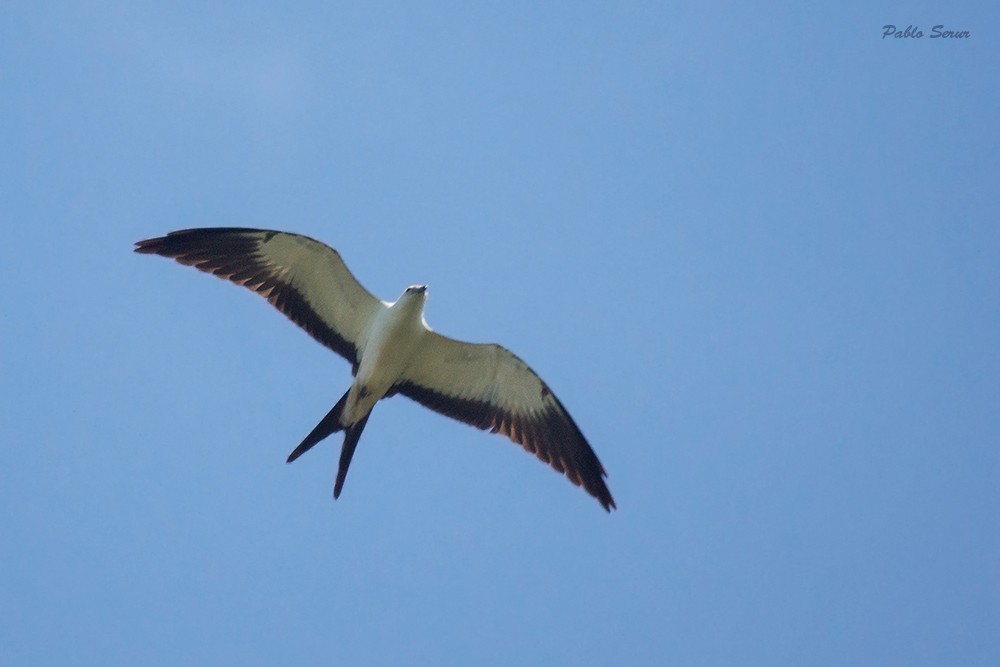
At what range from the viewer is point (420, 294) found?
10734 mm

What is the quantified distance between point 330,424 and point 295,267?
169 cm

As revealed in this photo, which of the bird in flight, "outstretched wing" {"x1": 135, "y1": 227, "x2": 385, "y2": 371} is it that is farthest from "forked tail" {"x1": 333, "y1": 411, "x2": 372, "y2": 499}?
"outstretched wing" {"x1": 135, "y1": 227, "x2": 385, "y2": 371}

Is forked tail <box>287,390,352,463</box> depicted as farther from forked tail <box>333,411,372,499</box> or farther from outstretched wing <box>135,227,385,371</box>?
outstretched wing <box>135,227,385,371</box>

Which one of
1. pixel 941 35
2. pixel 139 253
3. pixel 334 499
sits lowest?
pixel 334 499

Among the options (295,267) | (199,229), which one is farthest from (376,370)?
(199,229)

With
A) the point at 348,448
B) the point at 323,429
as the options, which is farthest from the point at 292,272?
the point at 348,448

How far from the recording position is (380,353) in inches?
424

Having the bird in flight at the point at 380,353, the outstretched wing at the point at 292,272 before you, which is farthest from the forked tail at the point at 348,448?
the outstretched wing at the point at 292,272

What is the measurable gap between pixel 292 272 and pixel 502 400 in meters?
2.62

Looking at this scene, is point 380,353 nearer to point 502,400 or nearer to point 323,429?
point 323,429

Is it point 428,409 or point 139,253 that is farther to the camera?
point 428,409

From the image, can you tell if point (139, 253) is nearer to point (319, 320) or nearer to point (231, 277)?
point (231, 277)

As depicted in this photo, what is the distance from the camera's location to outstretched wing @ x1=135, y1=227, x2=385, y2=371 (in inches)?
420

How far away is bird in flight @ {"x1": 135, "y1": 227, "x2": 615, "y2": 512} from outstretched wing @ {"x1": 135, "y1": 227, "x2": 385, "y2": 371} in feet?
0.03
